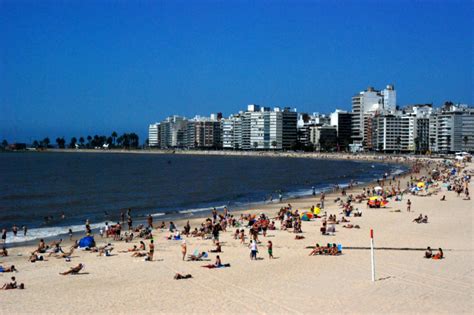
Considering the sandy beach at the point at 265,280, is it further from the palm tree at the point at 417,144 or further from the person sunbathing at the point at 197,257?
the palm tree at the point at 417,144

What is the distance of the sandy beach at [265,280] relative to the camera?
13.8m

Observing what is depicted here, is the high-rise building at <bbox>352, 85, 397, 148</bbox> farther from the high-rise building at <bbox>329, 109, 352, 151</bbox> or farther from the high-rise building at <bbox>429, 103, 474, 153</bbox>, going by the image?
the high-rise building at <bbox>429, 103, 474, 153</bbox>

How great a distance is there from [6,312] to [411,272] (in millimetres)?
11349

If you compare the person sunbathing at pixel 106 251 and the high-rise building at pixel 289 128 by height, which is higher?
the high-rise building at pixel 289 128

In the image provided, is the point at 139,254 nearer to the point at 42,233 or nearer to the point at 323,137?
the point at 42,233

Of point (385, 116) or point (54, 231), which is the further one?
point (385, 116)

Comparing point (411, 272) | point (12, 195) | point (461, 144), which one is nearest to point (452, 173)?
point (12, 195)

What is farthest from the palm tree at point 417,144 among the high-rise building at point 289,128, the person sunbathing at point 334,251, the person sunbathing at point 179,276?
the person sunbathing at point 179,276

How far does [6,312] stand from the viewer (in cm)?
1361

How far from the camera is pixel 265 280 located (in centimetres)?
1650

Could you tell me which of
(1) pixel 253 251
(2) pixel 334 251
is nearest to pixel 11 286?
(1) pixel 253 251

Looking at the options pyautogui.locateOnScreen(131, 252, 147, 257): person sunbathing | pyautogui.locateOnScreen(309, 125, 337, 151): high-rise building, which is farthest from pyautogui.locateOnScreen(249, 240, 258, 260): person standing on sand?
pyautogui.locateOnScreen(309, 125, 337, 151): high-rise building

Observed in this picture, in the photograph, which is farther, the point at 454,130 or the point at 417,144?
the point at 417,144

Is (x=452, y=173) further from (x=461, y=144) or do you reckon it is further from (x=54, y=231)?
(x=461, y=144)
